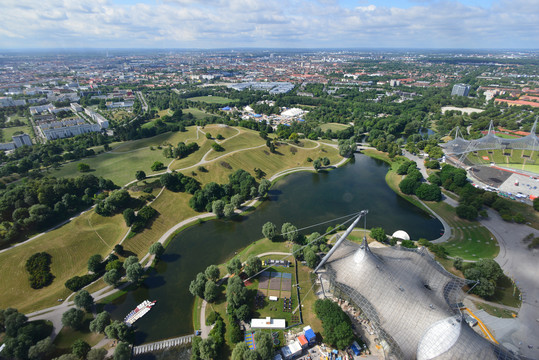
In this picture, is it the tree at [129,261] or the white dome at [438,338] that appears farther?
the tree at [129,261]

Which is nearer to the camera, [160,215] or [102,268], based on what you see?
[102,268]

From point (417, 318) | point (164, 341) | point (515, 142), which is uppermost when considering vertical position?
point (515, 142)

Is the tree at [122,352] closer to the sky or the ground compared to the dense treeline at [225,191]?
closer to the ground

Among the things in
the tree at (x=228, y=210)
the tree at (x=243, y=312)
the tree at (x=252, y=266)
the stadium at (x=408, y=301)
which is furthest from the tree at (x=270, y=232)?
the tree at (x=243, y=312)

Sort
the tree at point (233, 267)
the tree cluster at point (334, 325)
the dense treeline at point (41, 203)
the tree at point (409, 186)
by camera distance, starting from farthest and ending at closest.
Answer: the tree at point (409, 186) < the dense treeline at point (41, 203) < the tree at point (233, 267) < the tree cluster at point (334, 325)

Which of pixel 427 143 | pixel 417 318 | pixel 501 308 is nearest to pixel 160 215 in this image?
pixel 417 318

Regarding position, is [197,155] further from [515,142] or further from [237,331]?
[515,142]

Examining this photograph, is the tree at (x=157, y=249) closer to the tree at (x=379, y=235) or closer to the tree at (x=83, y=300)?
the tree at (x=83, y=300)
